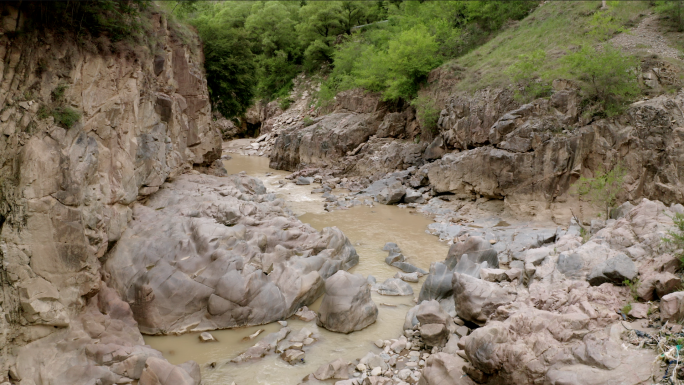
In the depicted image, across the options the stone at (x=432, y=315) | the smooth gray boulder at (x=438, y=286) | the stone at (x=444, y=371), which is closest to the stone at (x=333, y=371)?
the stone at (x=444, y=371)

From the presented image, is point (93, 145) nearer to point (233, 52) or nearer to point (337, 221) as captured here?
point (337, 221)

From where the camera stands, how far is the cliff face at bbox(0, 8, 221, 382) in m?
7.32

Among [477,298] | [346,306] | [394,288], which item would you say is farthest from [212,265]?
[477,298]

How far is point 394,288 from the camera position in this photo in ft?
37.7

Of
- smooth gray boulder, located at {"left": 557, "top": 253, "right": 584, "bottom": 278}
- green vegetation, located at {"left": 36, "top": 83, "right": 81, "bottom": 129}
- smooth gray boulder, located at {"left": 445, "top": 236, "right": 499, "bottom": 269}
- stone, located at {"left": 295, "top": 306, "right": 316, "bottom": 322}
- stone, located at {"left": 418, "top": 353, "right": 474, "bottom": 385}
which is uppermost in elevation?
green vegetation, located at {"left": 36, "top": 83, "right": 81, "bottom": 129}

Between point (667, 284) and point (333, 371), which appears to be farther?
point (333, 371)

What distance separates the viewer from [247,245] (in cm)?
1123

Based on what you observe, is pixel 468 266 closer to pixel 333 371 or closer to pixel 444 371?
pixel 444 371

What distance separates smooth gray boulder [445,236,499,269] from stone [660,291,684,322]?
5.30 metres

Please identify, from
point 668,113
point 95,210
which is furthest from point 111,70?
point 668,113

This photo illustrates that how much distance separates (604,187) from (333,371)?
463 inches

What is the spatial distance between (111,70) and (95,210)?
3.99 meters

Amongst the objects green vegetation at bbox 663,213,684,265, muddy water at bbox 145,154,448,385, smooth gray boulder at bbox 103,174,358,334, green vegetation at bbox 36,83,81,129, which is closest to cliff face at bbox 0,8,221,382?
green vegetation at bbox 36,83,81,129

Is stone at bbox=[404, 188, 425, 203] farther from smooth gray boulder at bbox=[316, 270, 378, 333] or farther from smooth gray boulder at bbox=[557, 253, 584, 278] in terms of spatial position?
smooth gray boulder at bbox=[557, 253, 584, 278]
